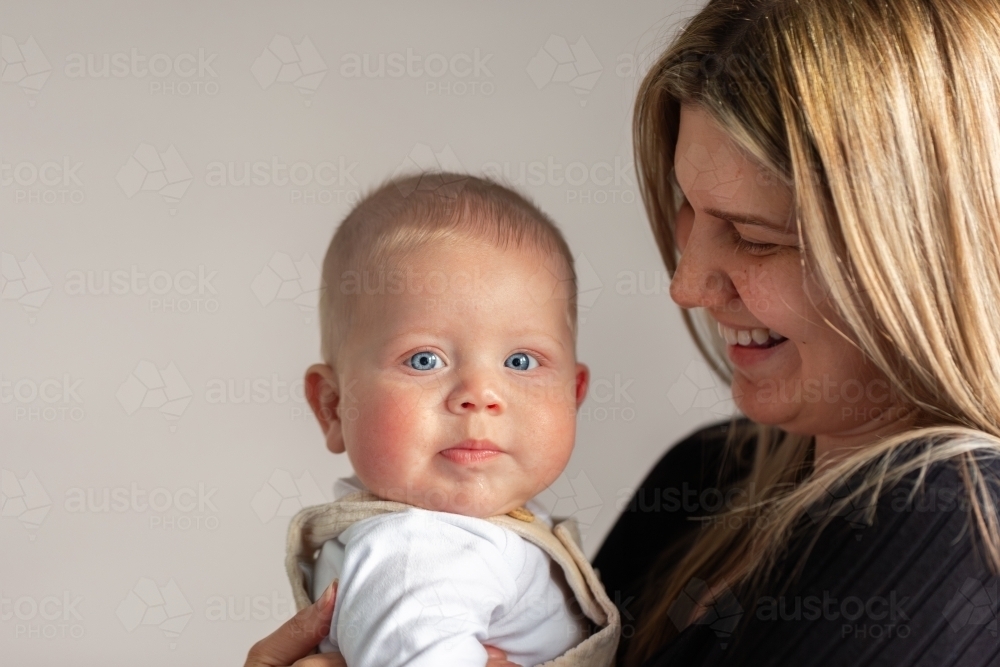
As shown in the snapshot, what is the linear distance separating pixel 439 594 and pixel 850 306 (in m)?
0.62

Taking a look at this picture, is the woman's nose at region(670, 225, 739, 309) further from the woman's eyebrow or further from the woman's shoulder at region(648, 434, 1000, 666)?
the woman's shoulder at region(648, 434, 1000, 666)

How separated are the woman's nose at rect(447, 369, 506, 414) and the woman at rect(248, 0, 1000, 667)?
35 cm

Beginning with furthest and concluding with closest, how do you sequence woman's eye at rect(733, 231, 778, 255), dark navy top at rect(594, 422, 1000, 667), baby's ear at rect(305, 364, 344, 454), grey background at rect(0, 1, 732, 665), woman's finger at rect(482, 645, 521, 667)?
grey background at rect(0, 1, 732, 665) < baby's ear at rect(305, 364, 344, 454) < woman's eye at rect(733, 231, 778, 255) < woman's finger at rect(482, 645, 521, 667) < dark navy top at rect(594, 422, 1000, 667)

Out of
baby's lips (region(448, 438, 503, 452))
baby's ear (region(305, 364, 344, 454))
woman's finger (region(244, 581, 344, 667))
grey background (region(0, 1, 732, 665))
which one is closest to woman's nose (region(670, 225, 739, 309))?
baby's lips (region(448, 438, 503, 452))

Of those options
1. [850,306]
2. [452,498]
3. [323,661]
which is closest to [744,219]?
[850,306]

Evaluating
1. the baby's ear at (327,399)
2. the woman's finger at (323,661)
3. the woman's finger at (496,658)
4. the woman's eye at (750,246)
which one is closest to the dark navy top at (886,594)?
the woman's finger at (496,658)

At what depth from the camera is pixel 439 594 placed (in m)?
Result: 1.20

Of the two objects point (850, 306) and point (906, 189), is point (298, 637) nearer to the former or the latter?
point (850, 306)

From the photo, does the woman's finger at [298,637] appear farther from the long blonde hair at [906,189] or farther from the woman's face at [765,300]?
the woman's face at [765,300]

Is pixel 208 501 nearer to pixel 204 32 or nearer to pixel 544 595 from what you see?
pixel 204 32

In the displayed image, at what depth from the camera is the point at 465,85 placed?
8.57 feet

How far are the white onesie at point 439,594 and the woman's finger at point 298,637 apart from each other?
0.07ft

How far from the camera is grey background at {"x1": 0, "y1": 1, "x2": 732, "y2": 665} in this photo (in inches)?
98.5

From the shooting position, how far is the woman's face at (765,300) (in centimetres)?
134
